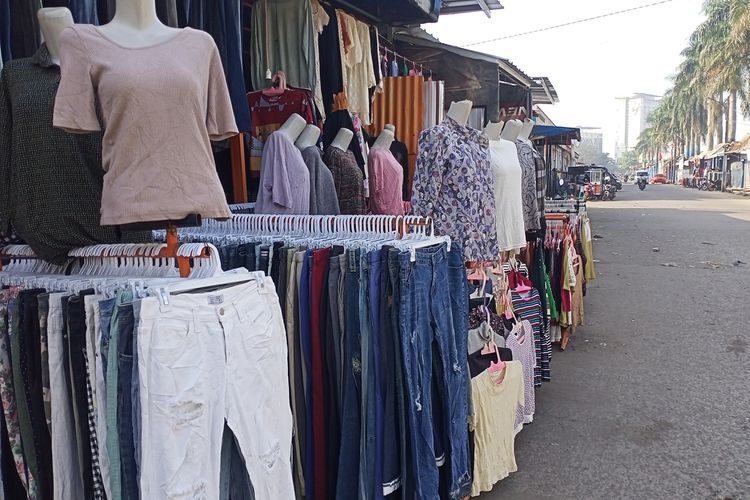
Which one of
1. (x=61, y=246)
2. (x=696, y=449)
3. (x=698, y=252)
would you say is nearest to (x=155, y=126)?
(x=61, y=246)

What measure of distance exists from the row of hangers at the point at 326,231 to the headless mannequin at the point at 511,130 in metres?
2.21

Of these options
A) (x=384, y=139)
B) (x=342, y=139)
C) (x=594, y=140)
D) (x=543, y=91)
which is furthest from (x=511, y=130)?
(x=594, y=140)

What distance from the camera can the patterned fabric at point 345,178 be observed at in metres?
4.33

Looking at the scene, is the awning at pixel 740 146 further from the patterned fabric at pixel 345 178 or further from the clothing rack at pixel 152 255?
the clothing rack at pixel 152 255

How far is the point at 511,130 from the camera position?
483 cm

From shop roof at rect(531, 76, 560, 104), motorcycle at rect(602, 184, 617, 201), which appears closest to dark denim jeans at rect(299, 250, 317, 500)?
shop roof at rect(531, 76, 560, 104)

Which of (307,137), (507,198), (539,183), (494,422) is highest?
(307,137)

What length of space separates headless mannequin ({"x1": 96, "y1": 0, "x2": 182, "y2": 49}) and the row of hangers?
1029 millimetres

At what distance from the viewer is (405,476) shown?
2.47 metres

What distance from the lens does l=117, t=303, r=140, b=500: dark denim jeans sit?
1.60 m

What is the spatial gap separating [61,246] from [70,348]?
22.3 inches

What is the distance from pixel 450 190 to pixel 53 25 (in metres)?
2.15

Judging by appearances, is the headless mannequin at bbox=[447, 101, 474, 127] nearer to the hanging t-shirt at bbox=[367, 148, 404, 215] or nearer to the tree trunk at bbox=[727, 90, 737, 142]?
the hanging t-shirt at bbox=[367, 148, 404, 215]

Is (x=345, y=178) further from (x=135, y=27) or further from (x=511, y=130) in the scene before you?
(x=135, y=27)
